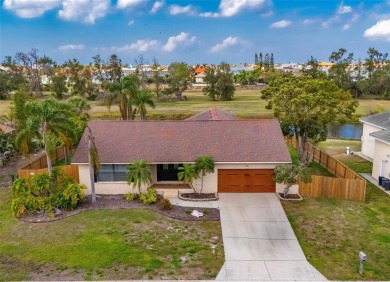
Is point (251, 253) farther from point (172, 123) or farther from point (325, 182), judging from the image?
point (172, 123)

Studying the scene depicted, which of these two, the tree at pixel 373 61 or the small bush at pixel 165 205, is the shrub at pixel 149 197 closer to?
the small bush at pixel 165 205

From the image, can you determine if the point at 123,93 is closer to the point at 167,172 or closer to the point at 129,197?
the point at 167,172

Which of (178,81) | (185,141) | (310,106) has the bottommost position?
(185,141)

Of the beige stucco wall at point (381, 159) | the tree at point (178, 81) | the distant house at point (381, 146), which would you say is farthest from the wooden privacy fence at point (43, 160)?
the tree at point (178, 81)

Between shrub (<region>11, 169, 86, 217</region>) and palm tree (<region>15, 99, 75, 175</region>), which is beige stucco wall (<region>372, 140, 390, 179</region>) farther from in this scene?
palm tree (<region>15, 99, 75, 175</region>)

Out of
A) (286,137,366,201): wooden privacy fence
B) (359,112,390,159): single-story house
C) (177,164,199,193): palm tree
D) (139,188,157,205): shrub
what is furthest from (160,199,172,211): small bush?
(359,112,390,159): single-story house

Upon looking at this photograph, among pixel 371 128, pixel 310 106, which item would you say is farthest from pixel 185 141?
pixel 371 128

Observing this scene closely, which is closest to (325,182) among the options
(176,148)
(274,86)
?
(176,148)

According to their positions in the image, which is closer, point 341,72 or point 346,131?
point 346,131
